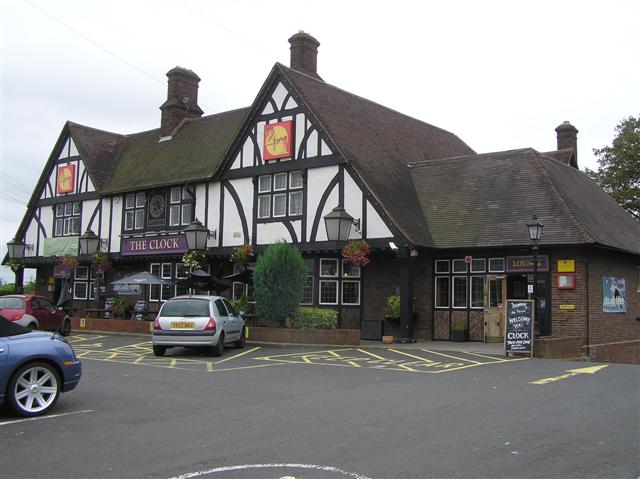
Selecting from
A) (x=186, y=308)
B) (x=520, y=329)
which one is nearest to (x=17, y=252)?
(x=186, y=308)

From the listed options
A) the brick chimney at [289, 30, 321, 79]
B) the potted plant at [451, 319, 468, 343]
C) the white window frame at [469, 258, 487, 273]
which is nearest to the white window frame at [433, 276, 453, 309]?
the potted plant at [451, 319, 468, 343]

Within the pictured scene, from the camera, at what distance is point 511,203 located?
73.2 feet

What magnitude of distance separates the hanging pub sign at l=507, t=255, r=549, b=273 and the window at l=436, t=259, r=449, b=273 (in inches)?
84.9

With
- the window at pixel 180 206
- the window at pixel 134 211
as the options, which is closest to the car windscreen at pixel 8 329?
the window at pixel 180 206

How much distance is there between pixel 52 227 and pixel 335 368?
24.3 meters

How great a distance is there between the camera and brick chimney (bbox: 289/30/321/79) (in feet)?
97.9

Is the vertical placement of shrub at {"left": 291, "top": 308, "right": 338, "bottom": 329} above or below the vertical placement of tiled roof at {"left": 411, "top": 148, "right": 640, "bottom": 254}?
below

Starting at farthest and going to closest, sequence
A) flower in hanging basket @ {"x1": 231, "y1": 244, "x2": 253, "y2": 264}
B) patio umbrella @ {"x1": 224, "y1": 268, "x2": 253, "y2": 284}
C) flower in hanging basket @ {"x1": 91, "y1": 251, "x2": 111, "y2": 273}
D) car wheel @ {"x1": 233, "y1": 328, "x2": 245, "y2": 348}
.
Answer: flower in hanging basket @ {"x1": 91, "y1": 251, "x2": 111, "y2": 273}
flower in hanging basket @ {"x1": 231, "y1": 244, "x2": 253, "y2": 264}
patio umbrella @ {"x1": 224, "y1": 268, "x2": 253, "y2": 284}
car wheel @ {"x1": 233, "y1": 328, "x2": 245, "y2": 348}

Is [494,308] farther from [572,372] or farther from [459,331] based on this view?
[572,372]

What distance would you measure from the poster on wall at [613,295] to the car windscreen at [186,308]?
1250 cm

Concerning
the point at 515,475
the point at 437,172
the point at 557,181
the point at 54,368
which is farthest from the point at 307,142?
the point at 515,475

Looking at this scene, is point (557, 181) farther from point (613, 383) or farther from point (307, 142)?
point (613, 383)

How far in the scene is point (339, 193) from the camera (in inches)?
903

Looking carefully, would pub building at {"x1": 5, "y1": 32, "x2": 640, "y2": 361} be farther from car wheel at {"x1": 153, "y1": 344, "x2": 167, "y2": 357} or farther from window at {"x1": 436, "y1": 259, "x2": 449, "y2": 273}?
car wheel at {"x1": 153, "y1": 344, "x2": 167, "y2": 357}
